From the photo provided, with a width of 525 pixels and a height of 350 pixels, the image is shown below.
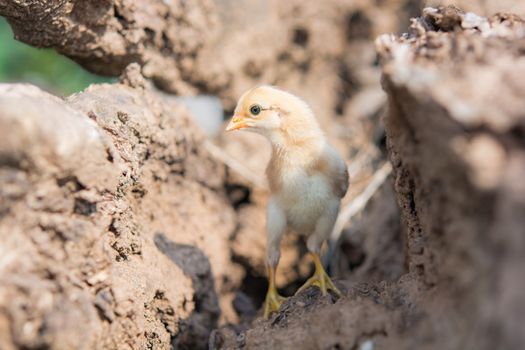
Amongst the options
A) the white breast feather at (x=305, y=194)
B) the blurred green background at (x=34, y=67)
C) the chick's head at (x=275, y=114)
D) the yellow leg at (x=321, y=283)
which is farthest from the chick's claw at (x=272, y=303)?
the blurred green background at (x=34, y=67)

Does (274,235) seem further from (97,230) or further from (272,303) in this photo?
(97,230)

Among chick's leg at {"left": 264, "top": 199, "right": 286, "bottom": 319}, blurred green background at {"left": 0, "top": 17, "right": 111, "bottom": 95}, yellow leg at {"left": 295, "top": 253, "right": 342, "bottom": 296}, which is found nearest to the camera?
yellow leg at {"left": 295, "top": 253, "right": 342, "bottom": 296}

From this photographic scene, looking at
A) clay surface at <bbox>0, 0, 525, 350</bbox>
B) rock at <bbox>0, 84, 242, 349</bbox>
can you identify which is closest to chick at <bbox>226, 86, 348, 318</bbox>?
clay surface at <bbox>0, 0, 525, 350</bbox>

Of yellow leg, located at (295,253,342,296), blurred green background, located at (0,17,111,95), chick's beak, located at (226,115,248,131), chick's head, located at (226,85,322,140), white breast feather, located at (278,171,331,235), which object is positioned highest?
chick's head, located at (226,85,322,140)

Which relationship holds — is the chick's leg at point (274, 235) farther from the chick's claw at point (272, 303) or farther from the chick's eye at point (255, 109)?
the chick's eye at point (255, 109)

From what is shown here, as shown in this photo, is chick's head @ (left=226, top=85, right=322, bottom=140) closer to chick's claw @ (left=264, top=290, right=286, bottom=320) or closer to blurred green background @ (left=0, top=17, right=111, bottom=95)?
chick's claw @ (left=264, top=290, right=286, bottom=320)
